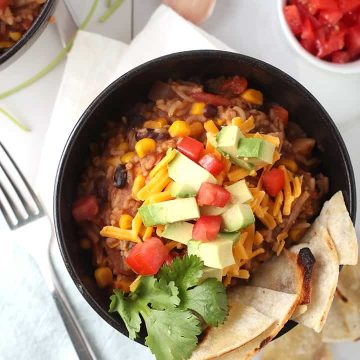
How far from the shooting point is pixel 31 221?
296cm

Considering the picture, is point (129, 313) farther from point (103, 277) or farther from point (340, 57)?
point (340, 57)

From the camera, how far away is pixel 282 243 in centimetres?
249

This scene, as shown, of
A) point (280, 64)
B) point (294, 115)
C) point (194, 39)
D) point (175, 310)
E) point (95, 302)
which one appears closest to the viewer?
point (175, 310)

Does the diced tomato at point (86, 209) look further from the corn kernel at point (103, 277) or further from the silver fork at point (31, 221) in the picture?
the silver fork at point (31, 221)

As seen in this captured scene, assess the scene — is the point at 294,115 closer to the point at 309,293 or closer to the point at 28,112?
the point at 309,293

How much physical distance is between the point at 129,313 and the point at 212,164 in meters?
0.64

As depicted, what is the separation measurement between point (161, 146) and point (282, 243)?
0.61 metres

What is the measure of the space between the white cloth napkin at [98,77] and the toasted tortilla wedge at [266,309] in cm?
83

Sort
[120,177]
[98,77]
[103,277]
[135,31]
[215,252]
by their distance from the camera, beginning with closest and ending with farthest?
1. [215,252]
2. [120,177]
3. [103,277]
4. [98,77]
5. [135,31]

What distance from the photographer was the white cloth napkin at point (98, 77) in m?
2.97

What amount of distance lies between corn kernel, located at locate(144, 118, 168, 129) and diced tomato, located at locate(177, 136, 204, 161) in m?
0.20

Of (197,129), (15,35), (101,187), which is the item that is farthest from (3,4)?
(197,129)

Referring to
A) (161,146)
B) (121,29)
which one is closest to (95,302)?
(161,146)

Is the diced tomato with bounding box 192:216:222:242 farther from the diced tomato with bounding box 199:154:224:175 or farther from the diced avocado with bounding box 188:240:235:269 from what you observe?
the diced tomato with bounding box 199:154:224:175
